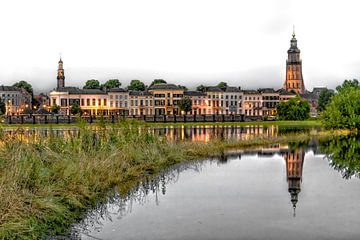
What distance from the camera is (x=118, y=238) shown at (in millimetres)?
11523

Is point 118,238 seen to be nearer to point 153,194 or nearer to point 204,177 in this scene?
point 153,194

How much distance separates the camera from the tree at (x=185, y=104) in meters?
145

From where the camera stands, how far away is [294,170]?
23.8 m

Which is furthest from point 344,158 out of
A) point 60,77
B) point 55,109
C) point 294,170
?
point 60,77

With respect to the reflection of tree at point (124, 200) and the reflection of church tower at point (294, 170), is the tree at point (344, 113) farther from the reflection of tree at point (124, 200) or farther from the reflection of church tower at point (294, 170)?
the reflection of tree at point (124, 200)

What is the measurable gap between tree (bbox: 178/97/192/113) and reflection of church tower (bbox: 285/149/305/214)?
111542mm

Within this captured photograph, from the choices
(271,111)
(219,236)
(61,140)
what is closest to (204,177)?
(61,140)

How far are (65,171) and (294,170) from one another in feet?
43.4

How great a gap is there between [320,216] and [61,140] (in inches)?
530

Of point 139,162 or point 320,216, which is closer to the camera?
point 320,216

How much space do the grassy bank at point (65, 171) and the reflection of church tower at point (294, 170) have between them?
6730mm

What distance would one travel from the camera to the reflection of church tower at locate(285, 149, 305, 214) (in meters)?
17.5

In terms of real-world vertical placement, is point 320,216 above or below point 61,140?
below

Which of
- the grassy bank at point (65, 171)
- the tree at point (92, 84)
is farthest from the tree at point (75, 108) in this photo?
the grassy bank at point (65, 171)
